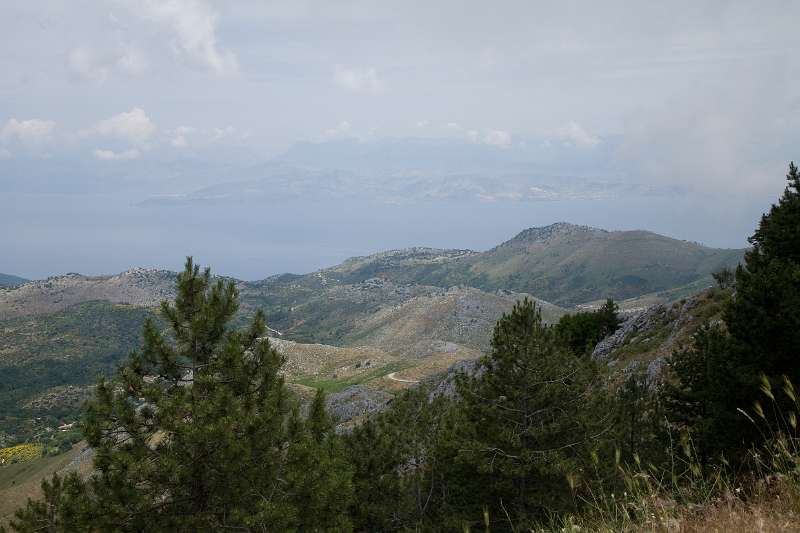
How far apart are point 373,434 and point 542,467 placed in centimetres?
771

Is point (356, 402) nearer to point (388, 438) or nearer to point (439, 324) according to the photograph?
point (388, 438)

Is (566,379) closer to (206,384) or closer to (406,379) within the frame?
(206,384)

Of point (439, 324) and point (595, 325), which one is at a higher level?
point (595, 325)

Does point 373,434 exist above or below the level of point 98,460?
below

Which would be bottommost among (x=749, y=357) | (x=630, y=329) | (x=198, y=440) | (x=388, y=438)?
(x=388, y=438)

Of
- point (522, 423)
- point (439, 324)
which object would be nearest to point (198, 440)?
point (522, 423)

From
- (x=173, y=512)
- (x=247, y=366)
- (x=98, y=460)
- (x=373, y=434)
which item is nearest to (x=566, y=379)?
(x=373, y=434)

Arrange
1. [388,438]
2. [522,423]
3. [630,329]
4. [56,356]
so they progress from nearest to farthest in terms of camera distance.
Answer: [522,423]
[388,438]
[630,329]
[56,356]

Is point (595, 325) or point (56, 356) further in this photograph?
point (56, 356)

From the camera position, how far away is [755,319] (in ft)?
44.5

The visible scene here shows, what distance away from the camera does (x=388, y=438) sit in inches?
784

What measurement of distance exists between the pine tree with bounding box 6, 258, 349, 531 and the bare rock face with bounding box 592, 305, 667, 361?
3600 centimetres

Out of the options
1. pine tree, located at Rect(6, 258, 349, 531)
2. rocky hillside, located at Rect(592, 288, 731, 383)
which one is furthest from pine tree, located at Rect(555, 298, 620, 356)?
pine tree, located at Rect(6, 258, 349, 531)

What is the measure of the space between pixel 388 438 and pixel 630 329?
34.4 m
